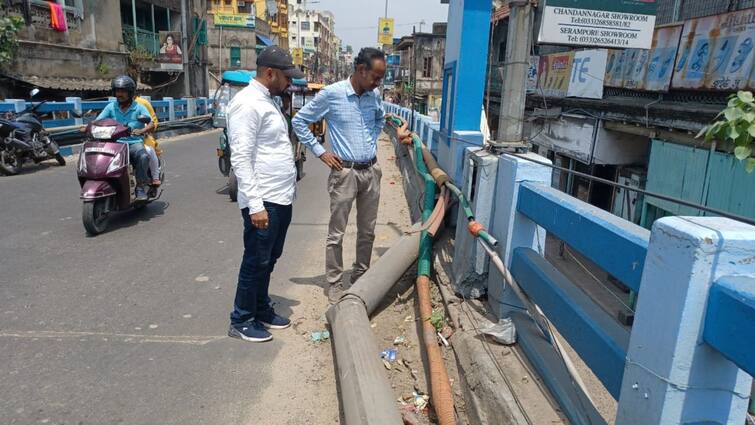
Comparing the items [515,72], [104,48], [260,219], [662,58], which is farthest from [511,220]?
[104,48]

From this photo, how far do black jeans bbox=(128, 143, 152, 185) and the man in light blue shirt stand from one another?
321 centimetres

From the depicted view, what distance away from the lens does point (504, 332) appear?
3.02 m

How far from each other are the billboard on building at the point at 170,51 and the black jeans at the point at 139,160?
823 inches

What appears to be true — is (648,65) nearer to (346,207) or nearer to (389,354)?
(346,207)

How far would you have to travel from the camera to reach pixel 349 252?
6.01m

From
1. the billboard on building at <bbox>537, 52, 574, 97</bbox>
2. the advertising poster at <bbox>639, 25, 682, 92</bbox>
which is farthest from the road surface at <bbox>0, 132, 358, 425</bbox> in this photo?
the billboard on building at <bbox>537, 52, 574, 97</bbox>

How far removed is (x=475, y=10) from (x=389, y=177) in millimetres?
6878

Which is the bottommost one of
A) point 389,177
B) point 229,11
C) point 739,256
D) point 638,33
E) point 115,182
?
point 389,177

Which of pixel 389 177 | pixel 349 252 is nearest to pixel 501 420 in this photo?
pixel 349 252

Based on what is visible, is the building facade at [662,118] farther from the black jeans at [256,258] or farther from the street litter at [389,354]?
the street litter at [389,354]

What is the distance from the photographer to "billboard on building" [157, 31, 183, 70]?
25.2 metres

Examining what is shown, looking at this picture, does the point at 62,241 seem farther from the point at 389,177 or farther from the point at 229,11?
the point at 229,11

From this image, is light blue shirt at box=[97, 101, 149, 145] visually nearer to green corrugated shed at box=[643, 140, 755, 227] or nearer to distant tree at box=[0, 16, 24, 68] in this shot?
green corrugated shed at box=[643, 140, 755, 227]

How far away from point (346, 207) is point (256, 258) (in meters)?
1.06
